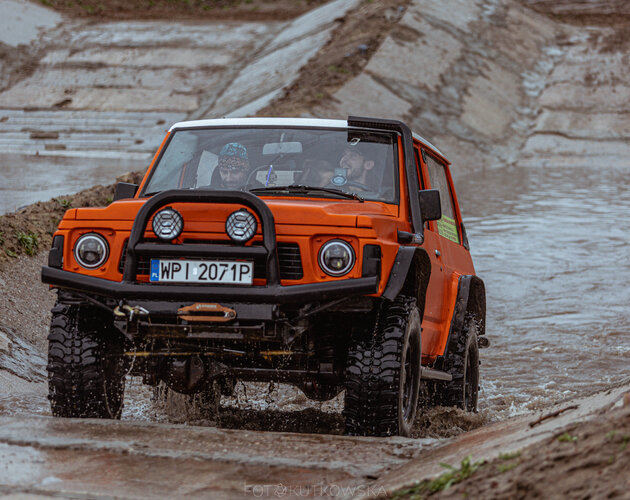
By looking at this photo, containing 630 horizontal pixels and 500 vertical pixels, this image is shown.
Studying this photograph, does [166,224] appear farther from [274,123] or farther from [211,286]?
[274,123]

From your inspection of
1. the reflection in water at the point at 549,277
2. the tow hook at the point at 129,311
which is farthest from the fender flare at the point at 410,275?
the reflection in water at the point at 549,277

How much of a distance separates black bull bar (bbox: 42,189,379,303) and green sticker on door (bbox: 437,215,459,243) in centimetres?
230

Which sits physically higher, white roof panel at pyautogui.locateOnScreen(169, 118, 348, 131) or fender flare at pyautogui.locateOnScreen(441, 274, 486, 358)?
white roof panel at pyautogui.locateOnScreen(169, 118, 348, 131)

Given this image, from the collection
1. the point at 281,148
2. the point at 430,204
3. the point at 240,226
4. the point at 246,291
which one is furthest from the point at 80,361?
the point at 430,204

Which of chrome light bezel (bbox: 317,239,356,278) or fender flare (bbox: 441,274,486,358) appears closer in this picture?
chrome light bezel (bbox: 317,239,356,278)

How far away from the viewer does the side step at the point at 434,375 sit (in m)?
6.24

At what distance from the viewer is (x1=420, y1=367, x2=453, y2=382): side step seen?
624 cm

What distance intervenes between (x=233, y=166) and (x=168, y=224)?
1176 mm

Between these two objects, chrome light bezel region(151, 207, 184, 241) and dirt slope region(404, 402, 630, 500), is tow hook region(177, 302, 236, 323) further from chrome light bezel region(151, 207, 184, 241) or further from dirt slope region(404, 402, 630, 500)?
dirt slope region(404, 402, 630, 500)

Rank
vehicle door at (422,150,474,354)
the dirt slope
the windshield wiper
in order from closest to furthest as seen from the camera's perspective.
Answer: the dirt slope → the windshield wiper → vehicle door at (422,150,474,354)

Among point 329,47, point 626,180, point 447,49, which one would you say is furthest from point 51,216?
point 447,49

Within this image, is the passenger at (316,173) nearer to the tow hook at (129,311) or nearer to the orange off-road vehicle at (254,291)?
the orange off-road vehicle at (254,291)

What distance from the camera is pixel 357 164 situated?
6160 mm

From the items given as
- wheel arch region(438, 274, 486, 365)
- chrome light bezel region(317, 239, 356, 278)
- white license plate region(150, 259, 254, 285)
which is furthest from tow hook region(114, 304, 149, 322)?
wheel arch region(438, 274, 486, 365)
